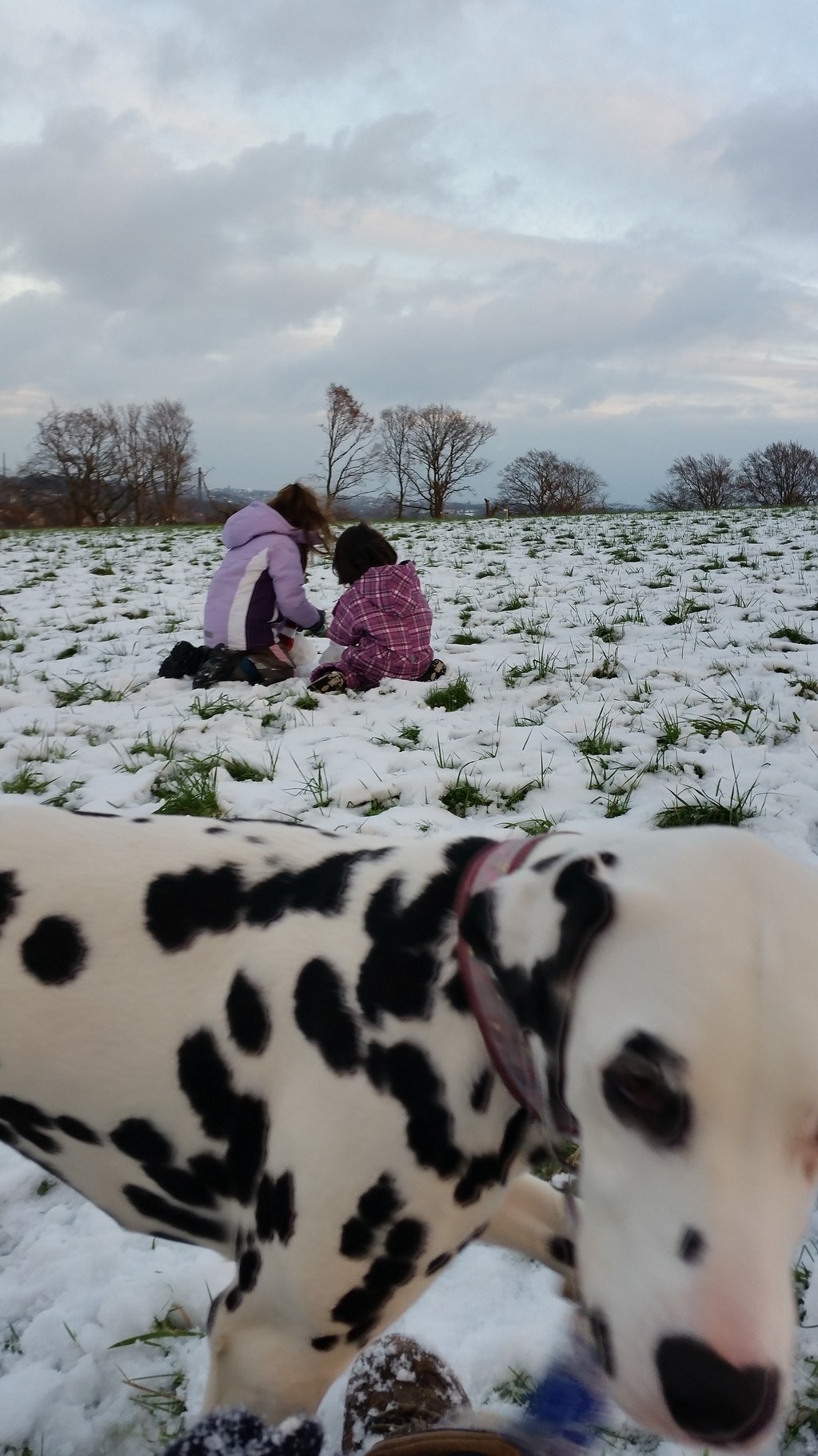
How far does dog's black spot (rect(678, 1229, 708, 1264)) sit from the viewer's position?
952mm

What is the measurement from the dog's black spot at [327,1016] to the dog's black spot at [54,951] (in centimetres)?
39

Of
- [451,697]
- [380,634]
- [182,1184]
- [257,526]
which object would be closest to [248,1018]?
[182,1184]

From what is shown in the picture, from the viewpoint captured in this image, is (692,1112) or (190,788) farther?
(190,788)

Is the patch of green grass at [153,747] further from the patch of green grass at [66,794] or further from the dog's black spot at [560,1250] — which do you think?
the dog's black spot at [560,1250]

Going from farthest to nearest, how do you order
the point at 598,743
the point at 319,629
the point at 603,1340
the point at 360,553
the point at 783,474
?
the point at 783,474 < the point at 319,629 < the point at 360,553 < the point at 598,743 < the point at 603,1340

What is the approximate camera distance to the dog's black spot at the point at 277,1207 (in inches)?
50.6

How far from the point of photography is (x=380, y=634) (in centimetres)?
566

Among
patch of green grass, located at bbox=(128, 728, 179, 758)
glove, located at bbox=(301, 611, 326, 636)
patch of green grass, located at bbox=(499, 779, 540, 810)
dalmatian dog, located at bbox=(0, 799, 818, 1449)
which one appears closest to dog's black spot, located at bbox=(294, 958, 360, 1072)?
dalmatian dog, located at bbox=(0, 799, 818, 1449)

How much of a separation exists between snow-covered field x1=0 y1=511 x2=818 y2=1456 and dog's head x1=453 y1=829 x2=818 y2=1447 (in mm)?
924

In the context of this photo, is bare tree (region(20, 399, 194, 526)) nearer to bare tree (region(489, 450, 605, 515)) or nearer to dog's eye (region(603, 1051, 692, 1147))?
bare tree (region(489, 450, 605, 515))

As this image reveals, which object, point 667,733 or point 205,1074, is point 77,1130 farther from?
point 667,733

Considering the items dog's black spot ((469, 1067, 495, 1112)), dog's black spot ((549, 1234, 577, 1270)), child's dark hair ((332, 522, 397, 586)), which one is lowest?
dog's black spot ((549, 1234, 577, 1270))

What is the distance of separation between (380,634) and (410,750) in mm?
1426

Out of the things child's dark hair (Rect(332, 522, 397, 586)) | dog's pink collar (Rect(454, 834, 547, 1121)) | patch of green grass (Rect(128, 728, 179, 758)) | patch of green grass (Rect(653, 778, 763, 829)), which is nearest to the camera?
dog's pink collar (Rect(454, 834, 547, 1121))
